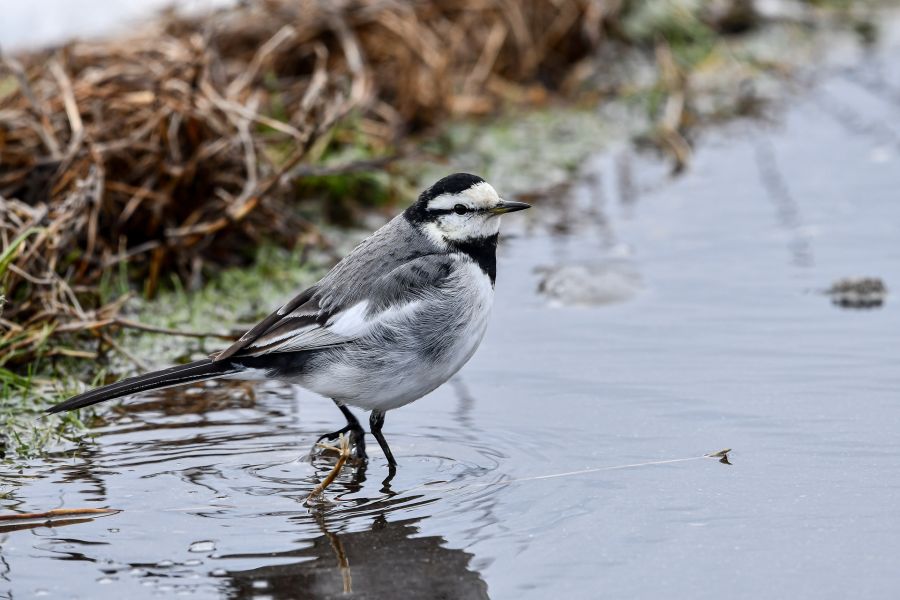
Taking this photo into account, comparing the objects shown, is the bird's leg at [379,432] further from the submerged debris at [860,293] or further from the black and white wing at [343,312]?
the submerged debris at [860,293]

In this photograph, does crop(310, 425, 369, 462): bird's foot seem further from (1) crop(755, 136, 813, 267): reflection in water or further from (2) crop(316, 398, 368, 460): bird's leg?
(1) crop(755, 136, 813, 267): reflection in water

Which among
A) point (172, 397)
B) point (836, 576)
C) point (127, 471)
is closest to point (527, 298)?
point (172, 397)

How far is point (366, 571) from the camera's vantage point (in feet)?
12.6

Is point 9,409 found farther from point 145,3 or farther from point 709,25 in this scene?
point 709,25

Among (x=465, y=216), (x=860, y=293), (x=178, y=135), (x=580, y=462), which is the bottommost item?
(x=580, y=462)

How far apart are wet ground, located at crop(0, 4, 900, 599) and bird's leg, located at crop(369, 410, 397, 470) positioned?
2.3 inches

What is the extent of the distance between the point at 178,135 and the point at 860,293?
3.86m

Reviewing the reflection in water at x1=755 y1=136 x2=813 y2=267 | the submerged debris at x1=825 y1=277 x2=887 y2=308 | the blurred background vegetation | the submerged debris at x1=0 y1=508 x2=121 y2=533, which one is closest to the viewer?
the submerged debris at x1=0 y1=508 x2=121 y2=533

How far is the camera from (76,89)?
7.55m

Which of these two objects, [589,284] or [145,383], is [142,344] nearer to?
[145,383]

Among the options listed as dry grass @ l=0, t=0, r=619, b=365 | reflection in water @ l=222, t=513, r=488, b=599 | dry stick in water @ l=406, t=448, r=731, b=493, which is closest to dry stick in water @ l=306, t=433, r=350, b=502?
reflection in water @ l=222, t=513, r=488, b=599

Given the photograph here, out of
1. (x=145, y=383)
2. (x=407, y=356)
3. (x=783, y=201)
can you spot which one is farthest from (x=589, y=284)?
(x=145, y=383)

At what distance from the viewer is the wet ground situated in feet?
12.5

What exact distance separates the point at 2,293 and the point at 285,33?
10.3ft
